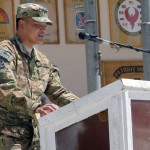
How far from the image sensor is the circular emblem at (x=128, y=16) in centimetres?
944

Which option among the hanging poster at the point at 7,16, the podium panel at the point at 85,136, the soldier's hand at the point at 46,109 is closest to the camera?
the podium panel at the point at 85,136

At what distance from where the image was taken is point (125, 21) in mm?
9516

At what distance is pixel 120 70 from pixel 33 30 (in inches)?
240

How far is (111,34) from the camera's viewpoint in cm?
930

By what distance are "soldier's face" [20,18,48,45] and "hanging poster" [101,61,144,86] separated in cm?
583

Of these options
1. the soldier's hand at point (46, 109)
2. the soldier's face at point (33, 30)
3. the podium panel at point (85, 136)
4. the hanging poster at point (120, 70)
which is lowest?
the hanging poster at point (120, 70)

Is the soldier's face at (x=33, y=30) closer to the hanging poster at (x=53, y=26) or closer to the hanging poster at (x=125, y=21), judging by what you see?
the hanging poster at (x=53, y=26)

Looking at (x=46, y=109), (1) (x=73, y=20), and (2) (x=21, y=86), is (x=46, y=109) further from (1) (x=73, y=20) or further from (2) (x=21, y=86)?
(1) (x=73, y=20)

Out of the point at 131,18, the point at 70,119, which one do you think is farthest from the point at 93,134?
the point at 131,18

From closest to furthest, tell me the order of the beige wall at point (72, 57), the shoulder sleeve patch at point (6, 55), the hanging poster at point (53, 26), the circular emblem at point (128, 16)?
the shoulder sleeve patch at point (6, 55)
the hanging poster at point (53, 26)
the beige wall at point (72, 57)
the circular emblem at point (128, 16)

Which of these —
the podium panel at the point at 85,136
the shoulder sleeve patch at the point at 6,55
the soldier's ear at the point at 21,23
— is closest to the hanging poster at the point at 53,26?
the soldier's ear at the point at 21,23

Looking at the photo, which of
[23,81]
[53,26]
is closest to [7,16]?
[53,26]

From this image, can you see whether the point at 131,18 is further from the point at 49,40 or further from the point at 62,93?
the point at 62,93

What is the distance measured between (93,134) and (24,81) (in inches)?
35.9
